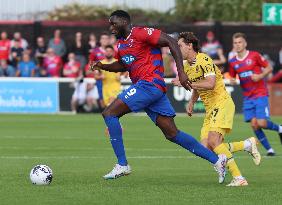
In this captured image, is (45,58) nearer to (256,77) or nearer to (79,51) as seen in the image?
(79,51)

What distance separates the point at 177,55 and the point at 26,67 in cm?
2089

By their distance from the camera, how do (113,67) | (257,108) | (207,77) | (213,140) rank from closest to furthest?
(207,77) → (213,140) → (113,67) → (257,108)

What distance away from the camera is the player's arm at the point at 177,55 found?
12.7 metres

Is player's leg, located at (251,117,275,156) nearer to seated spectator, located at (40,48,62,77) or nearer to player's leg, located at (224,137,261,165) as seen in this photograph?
player's leg, located at (224,137,261,165)

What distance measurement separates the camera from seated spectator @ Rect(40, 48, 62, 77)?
110 ft

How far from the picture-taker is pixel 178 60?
511 inches

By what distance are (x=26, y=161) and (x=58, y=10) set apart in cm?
2382

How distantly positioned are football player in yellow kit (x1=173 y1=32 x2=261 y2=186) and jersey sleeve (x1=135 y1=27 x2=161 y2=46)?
61 cm

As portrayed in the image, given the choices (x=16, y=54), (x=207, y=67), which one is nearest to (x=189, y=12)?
(x=16, y=54)

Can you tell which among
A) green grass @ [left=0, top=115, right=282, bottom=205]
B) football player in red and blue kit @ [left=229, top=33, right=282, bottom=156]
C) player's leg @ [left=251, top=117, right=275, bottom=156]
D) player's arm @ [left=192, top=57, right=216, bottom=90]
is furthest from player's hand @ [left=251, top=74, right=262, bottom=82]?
player's arm @ [left=192, top=57, right=216, bottom=90]

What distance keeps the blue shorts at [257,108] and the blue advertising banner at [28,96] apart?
13.6 meters

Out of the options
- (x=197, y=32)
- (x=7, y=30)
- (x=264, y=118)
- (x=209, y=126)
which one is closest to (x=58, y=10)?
(x=7, y=30)

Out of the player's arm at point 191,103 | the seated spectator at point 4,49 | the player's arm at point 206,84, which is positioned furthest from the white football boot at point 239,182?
the seated spectator at point 4,49

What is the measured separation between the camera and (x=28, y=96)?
32.2m
